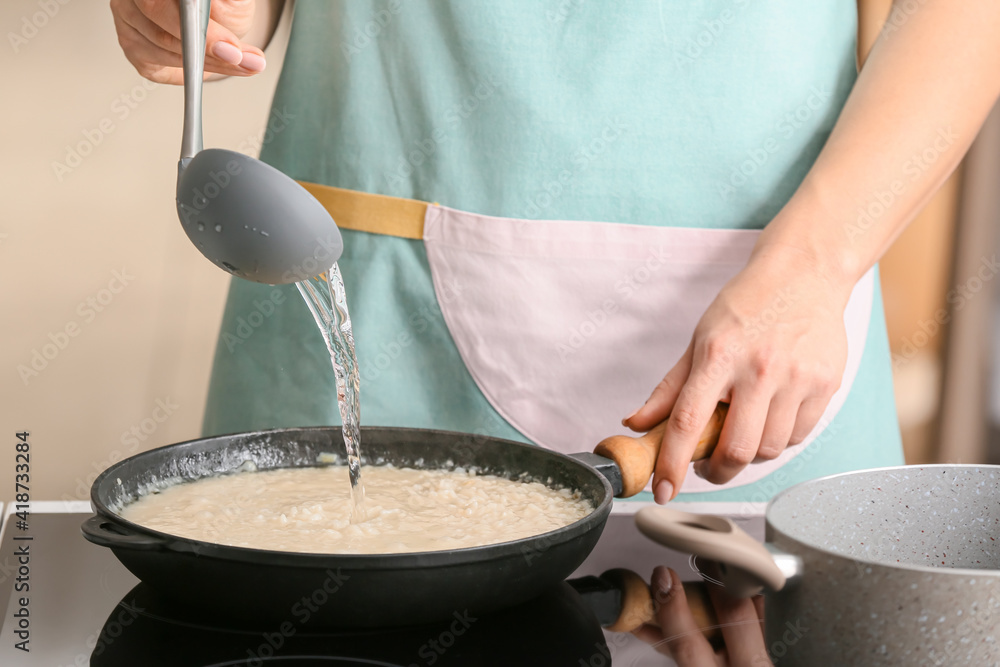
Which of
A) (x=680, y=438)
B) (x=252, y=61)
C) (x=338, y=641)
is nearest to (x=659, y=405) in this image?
(x=680, y=438)

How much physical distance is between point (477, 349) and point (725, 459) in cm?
33

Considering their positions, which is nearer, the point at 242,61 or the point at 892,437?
the point at 242,61

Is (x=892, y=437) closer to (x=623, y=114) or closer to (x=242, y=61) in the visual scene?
(x=623, y=114)

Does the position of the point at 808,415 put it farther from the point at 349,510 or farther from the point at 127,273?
the point at 127,273

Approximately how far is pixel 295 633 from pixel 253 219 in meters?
0.26

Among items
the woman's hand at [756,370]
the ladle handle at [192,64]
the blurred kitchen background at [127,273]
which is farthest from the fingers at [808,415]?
the blurred kitchen background at [127,273]

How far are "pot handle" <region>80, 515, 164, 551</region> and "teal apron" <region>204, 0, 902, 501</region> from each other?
0.51m

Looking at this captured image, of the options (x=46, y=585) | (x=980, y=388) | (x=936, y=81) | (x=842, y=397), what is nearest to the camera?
(x=46, y=585)

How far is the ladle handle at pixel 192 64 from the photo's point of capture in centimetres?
71

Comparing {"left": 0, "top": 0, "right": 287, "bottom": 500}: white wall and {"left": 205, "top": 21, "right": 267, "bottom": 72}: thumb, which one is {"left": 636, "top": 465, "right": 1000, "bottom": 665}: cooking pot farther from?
{"left": 0, "top": 0, "right": 287, "bottom": 500}: white wall

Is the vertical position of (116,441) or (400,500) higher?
(400,500)

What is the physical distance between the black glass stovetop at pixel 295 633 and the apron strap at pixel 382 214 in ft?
1.67

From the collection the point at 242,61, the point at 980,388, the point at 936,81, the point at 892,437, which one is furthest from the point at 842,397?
the point at 980,388

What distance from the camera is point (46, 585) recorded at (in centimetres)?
64
